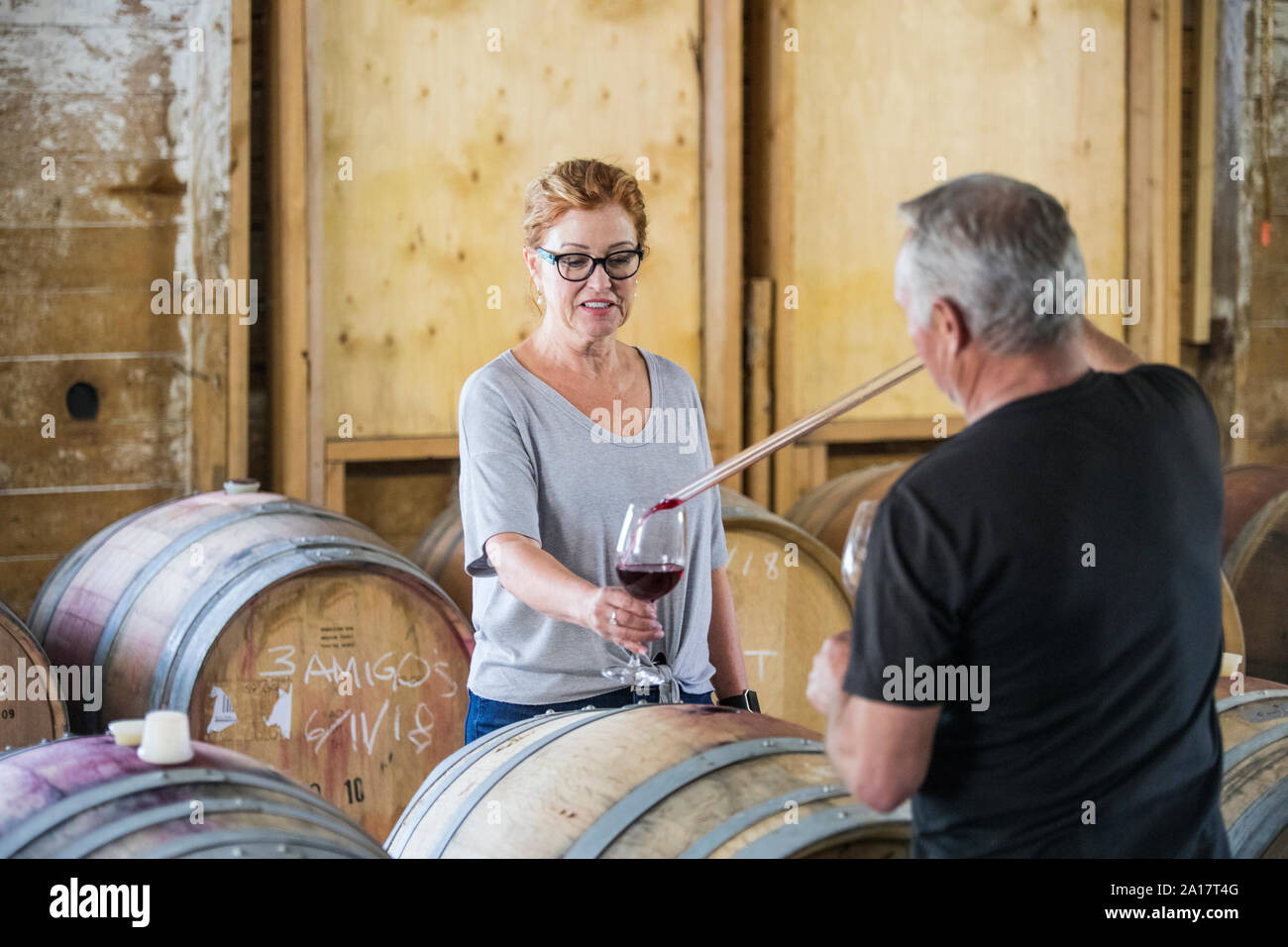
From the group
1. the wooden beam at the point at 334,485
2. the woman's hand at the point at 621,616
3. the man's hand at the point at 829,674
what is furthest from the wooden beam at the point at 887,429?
the man's hand at the point at 829,674

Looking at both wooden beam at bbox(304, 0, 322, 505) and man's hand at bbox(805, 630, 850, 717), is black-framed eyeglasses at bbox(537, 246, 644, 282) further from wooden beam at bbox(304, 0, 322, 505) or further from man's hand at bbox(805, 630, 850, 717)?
wooden beam at bbox(304, 0, 322, 505)

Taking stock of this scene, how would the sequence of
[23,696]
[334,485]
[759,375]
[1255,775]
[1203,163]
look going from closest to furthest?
[1255,775]
[23,696]
[334,485]
[759,375]
[1203,163]

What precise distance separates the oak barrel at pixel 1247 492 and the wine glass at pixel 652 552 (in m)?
2.59

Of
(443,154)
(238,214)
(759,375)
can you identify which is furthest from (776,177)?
(238,214)

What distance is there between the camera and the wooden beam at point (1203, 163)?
522cm

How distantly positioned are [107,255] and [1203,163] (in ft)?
12.9

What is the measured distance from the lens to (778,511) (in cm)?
470

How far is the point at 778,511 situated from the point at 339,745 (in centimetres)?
199

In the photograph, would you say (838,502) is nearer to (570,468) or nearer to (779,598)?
(779,598)

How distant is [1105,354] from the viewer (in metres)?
1.78

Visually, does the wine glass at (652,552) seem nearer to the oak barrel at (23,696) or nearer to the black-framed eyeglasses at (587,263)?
the black-framed eyeglasses at (587,263)
